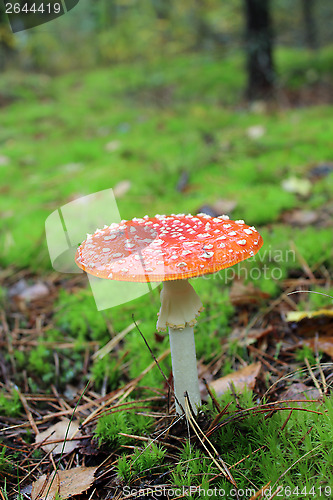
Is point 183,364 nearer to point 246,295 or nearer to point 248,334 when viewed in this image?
point 248,334

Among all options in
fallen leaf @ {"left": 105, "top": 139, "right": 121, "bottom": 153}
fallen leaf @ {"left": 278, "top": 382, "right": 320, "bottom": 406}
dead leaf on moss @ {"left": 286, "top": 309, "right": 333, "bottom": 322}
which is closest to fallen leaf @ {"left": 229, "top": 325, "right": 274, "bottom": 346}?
dead leaf on moss @ {"left": 286, "top": 309, "right": 333, "bottom": 322}

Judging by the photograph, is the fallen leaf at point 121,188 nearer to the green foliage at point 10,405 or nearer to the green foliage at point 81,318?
the green foliage at point 81,318

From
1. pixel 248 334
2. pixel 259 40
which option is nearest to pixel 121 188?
pixel 248 334

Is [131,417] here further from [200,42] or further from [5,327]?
[200,42]

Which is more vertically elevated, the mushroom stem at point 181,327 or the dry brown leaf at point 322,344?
the mushroom stem at point 181,327

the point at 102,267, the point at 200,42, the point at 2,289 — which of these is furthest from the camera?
the point at 200,42

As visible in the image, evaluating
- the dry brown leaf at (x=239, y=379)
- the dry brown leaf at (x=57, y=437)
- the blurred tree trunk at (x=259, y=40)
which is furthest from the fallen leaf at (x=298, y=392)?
the blurred tree trunk at (x=259, y=40)

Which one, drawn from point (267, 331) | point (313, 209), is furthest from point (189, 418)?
point (313, 209)
